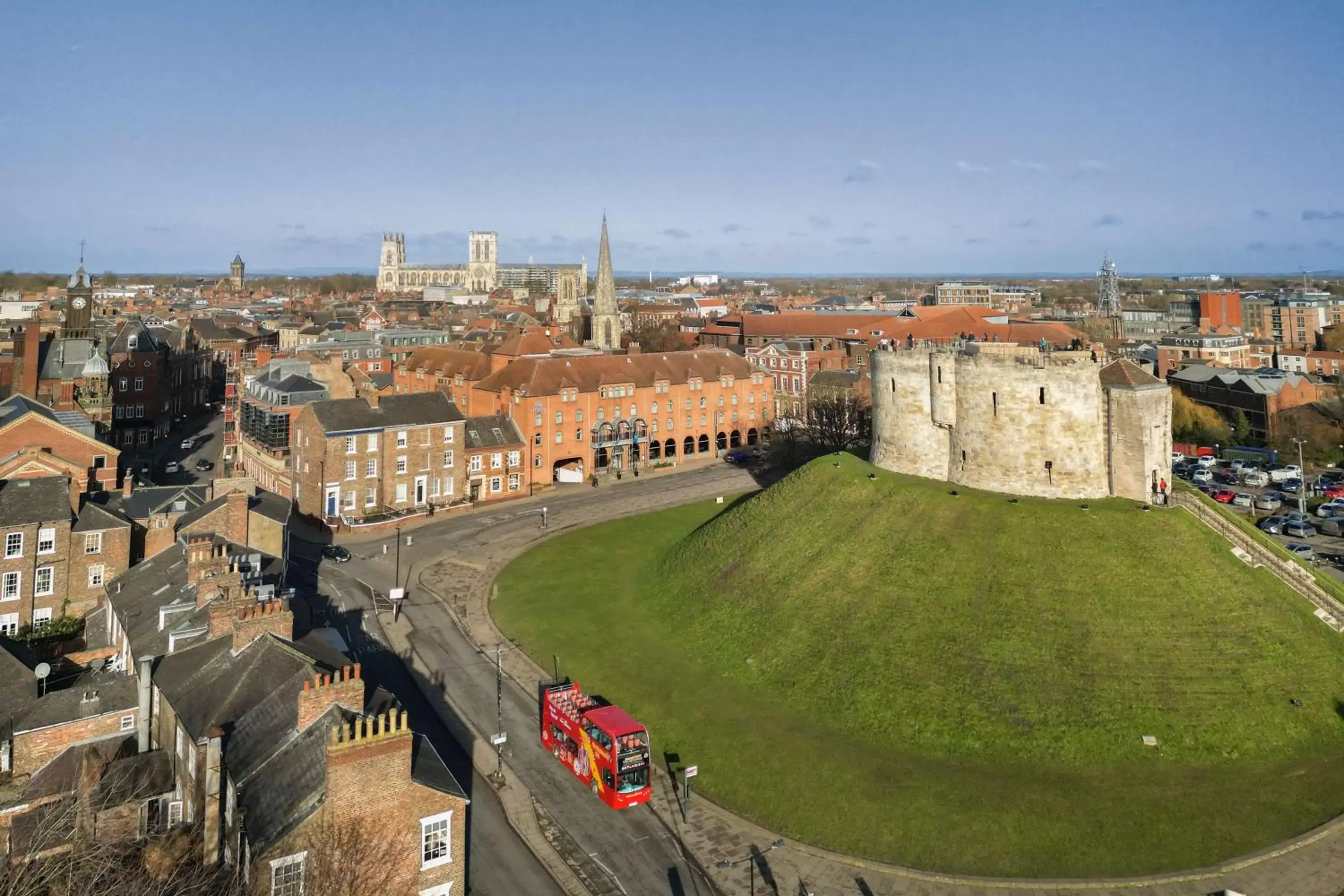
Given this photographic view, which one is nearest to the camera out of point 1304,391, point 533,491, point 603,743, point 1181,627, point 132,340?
point 603,743

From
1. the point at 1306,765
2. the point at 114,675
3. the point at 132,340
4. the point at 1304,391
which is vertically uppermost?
the point at 132,340

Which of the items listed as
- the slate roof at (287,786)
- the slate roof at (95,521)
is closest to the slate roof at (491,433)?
the slate roof at (95,521)

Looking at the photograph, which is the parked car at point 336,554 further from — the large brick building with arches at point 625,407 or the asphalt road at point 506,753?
the large brick building with arches at point 625,407

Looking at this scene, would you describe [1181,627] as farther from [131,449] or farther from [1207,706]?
[131,449]

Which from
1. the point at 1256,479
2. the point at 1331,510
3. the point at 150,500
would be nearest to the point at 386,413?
the point at 150,500

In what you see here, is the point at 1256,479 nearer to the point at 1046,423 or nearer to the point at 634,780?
the point at 1046,423

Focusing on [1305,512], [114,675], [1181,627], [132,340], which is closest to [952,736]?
[1181,627]

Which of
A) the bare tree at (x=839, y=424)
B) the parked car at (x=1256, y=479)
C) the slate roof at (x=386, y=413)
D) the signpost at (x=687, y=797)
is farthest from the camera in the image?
the bare tree at (x=839, y=424)
